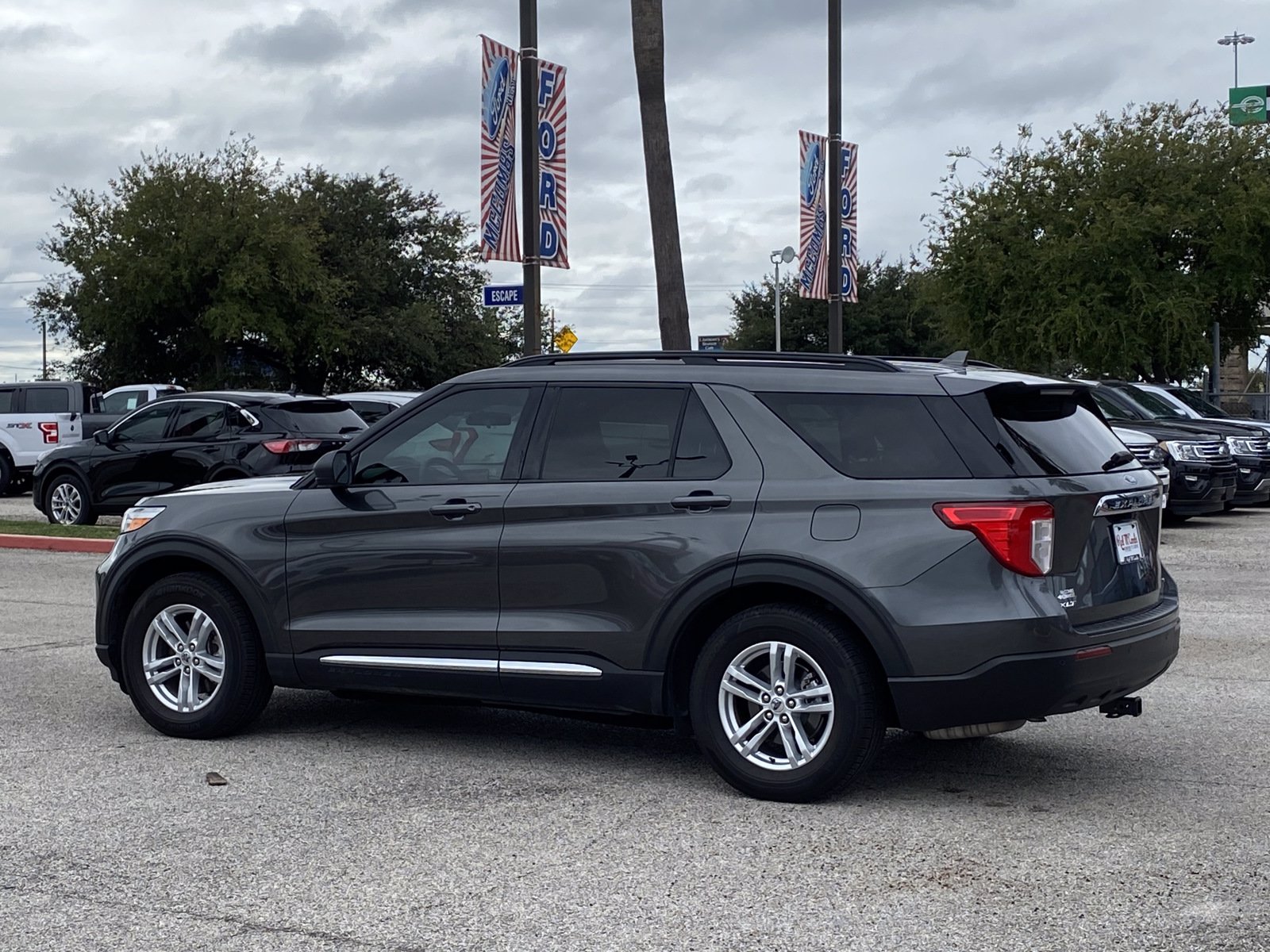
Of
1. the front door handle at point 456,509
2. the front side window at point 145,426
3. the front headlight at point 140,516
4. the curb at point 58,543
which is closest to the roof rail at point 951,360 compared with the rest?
the front door handle at point 456,509

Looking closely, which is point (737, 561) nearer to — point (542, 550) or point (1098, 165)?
point (542, 550)

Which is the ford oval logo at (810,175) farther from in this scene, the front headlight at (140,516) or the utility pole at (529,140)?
the front headlight at (140,516)

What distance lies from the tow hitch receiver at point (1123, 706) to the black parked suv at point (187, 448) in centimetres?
1200

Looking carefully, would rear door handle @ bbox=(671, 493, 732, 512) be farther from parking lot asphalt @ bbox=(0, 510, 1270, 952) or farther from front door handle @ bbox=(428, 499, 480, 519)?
parking lot asphalt @ bbox=(0, 510, 1270, 952)

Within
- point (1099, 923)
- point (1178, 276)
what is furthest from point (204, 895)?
point (1178, 276)

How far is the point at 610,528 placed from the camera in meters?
6.21

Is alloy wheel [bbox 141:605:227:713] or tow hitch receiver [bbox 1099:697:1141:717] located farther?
alloy wheel [bbox 141:605:227:713]

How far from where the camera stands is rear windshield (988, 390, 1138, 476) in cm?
580

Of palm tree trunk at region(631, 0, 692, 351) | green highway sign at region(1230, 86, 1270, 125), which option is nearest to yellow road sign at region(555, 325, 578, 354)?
palm tree trunk at region(631, 0, 692, 351)

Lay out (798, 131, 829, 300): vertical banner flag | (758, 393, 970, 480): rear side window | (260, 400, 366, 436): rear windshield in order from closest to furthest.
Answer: (758, 393, 970, 480): rear side window
(260, 400, 366, 436): rear windshield
(798, 131, 829, 300): vertical banner flag

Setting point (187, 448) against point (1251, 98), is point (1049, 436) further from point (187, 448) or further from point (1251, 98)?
point (1251, 98)

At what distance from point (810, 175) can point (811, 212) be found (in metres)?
0.57

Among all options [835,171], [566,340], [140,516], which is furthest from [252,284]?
[140,516]

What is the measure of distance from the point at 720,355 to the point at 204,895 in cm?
301
